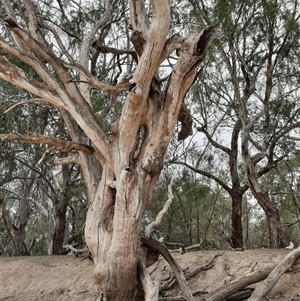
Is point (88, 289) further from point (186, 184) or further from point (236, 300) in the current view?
point (186, 184)

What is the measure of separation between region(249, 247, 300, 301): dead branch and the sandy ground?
0.39 m

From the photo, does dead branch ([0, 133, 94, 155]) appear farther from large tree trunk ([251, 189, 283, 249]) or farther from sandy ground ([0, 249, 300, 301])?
large tree trunk ([251, 189, 283, 249])

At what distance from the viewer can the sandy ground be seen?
6469 mm

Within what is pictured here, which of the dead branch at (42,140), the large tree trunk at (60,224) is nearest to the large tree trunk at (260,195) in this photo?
the dead branch at (42,140)

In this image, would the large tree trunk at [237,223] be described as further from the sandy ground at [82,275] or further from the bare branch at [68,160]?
the bare branch at [68,160]

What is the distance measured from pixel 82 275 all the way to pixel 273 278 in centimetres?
369

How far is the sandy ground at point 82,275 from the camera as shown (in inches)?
255

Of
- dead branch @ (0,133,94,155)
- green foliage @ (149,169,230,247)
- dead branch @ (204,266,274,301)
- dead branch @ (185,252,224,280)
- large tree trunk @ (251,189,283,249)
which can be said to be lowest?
dead branch @ (204,266,274,301)

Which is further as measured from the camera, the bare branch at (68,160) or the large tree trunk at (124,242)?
the bare branch at (68,160)

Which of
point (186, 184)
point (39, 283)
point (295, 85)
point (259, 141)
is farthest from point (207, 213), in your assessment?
point (39, 283)

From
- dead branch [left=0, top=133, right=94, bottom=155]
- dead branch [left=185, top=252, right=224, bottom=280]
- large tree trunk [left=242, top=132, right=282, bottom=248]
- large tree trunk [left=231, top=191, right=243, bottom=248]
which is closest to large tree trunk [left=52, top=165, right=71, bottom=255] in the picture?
large tree trunk [left=231, top=191, right=243, bottom=248]

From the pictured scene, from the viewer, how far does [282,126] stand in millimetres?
10281

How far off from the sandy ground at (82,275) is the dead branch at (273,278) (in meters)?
0.39

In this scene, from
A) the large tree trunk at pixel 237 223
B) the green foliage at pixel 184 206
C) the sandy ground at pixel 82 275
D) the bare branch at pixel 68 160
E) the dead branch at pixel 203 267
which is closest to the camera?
the bare branch at pixel 68 160
